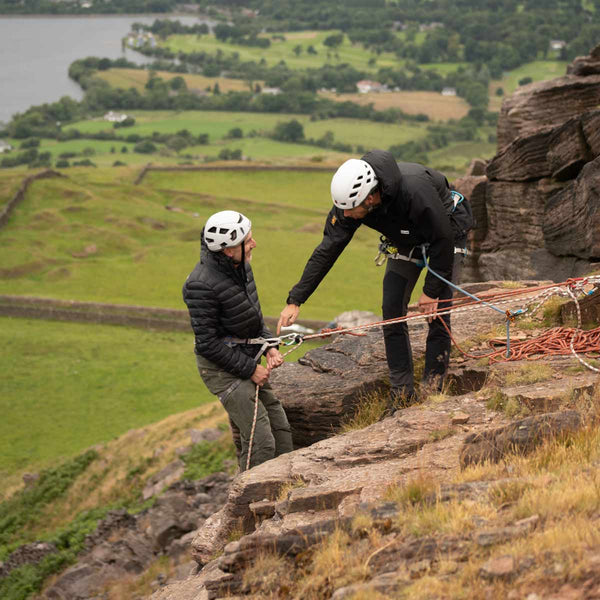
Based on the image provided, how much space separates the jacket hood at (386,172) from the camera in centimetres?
926

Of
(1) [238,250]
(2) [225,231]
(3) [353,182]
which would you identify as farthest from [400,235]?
(2) [225,231]

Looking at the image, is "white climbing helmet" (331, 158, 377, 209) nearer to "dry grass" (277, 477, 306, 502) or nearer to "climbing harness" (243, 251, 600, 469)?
"climbing harness" (243, 251, 600, 469)

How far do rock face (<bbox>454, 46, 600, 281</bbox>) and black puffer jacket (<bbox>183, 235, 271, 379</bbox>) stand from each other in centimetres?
876

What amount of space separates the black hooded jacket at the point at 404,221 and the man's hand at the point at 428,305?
77mm

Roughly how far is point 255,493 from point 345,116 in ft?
614

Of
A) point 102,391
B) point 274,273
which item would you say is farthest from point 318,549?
point 274,273

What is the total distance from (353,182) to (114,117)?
622ft

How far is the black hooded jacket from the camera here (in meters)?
9.41

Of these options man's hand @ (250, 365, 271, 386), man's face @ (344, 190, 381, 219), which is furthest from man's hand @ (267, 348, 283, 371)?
man's face @ (344, 190, 381, 219)

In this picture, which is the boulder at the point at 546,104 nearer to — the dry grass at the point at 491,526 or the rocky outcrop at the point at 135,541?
the rocky outcrop at the point at 135,541

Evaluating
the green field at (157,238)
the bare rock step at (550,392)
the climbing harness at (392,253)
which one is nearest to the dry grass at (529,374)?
the bare rock step at (550,392)

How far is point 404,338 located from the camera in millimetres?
10734

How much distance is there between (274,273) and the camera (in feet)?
224

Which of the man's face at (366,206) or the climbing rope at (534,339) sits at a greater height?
the man's face at (366,206)
